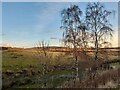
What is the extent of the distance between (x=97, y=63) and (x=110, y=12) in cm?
559

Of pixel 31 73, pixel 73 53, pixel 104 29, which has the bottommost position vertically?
pixel 31 73

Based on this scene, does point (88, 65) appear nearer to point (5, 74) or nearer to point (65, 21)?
point (65, 21)

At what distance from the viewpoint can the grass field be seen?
26.9 m

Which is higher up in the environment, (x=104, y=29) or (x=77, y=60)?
(x=104, y=29)

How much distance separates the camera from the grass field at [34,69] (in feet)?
88.4

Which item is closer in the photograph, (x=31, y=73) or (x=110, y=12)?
(x=110, y=12)

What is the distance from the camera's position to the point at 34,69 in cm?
3728

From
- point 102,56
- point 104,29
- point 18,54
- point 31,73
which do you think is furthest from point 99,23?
point 18,54

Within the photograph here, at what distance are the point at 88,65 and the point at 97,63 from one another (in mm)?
874

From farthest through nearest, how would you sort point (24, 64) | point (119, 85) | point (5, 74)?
1. point (24, 64)
2. point (5, 74)
3. point (119, 85)

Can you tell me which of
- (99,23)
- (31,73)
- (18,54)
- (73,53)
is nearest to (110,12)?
(99,23)

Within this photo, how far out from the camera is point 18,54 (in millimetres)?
50812

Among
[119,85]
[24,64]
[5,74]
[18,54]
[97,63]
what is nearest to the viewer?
[119,85]

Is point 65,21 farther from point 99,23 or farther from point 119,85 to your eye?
point 119,85
